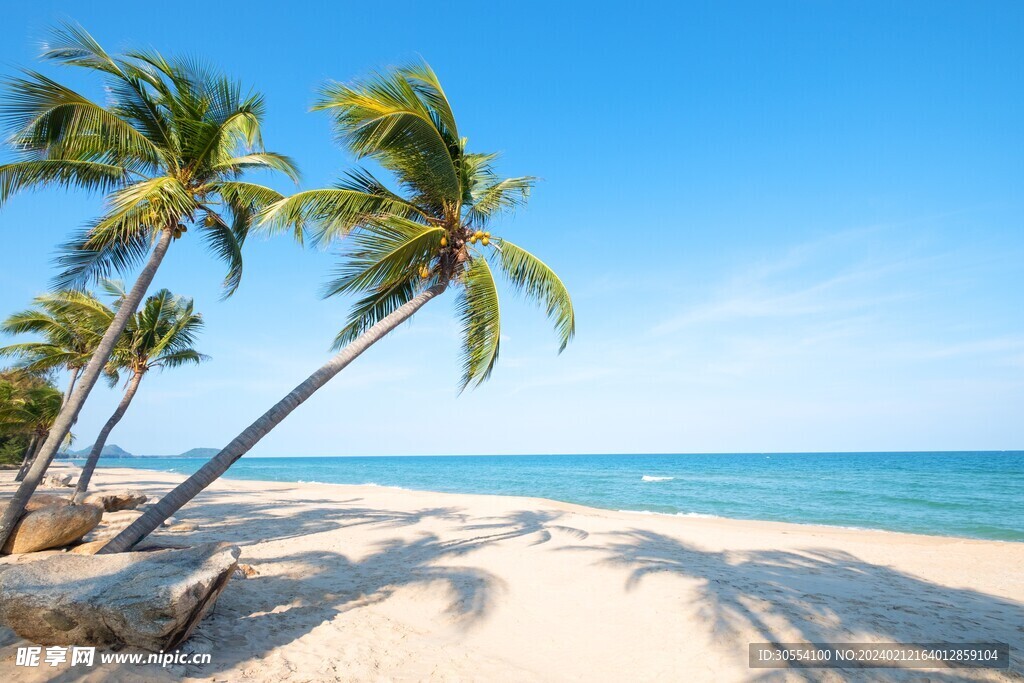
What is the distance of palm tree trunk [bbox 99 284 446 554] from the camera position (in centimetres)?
539

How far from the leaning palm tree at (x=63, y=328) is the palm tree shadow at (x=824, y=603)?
13923 millimetres

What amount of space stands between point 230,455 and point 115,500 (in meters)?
8.44

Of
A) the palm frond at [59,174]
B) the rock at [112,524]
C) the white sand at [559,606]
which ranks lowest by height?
the white sand at [559,606]

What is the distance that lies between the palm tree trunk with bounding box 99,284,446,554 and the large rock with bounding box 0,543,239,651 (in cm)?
103

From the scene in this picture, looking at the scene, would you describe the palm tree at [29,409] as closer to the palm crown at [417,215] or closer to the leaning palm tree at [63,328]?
the leaning palm tree at [63,328]

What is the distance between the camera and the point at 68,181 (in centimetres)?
746

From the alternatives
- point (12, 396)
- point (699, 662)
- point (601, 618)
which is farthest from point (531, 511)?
point (12, 396)

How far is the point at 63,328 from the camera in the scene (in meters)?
16.3

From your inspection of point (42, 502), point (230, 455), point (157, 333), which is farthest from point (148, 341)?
point (230, 455)

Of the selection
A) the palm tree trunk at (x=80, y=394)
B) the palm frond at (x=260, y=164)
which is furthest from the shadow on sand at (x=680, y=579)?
the palm frond at (x=260, y=164)

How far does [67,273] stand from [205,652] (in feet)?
23.7

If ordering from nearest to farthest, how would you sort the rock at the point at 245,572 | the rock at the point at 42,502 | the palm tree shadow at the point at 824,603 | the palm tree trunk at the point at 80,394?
the palm tree shadow at the point at 824,603, the palm tree trunk at the point at 80,394, the rock at the point at 245,572, the rock at the point at 42,502

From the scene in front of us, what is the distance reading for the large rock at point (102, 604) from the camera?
3676 millimetres

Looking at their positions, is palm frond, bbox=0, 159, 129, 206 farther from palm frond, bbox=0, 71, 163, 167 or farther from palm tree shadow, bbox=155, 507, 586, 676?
palm tree shadow, bbox=155, 507, 586, 676
